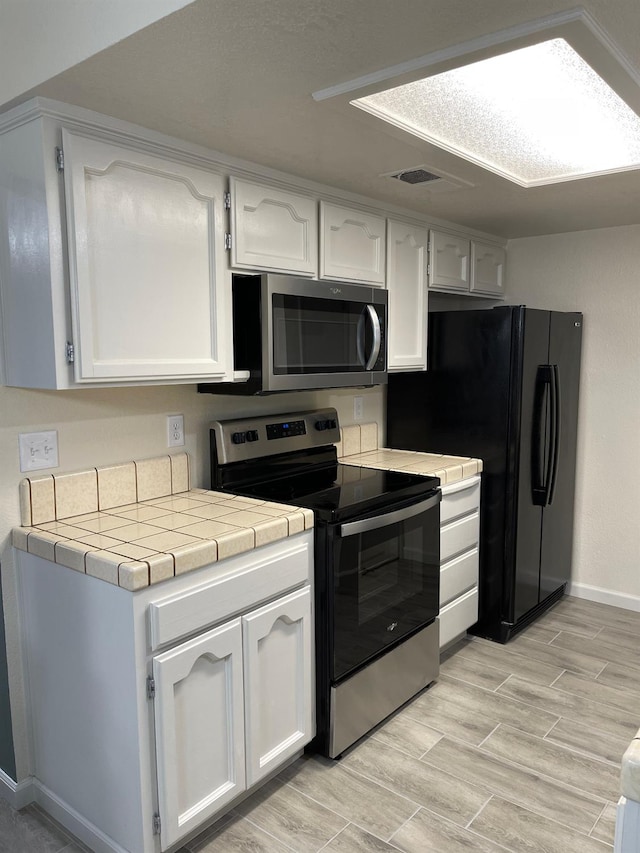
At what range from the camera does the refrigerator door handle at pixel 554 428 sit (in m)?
3.28

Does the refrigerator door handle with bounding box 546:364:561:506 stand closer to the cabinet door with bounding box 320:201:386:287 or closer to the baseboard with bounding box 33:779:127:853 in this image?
the cabinet door with bounding box 320:201:386:287

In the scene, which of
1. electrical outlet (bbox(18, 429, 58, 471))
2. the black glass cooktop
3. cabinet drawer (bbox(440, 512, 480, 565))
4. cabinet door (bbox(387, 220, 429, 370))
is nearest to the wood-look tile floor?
cabinet drawer (bbox(440, 512, 480, 565))

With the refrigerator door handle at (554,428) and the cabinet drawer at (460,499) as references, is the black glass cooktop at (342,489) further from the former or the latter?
the refrigerator door handle at (554,428)

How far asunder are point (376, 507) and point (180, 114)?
1428mm

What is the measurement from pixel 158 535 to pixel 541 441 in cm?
210

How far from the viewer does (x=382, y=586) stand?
2439mm

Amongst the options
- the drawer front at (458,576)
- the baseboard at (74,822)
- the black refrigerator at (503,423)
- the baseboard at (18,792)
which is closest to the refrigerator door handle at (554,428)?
the black refrigerator at (503,423)

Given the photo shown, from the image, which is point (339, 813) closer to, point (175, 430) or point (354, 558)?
point (354, 558)

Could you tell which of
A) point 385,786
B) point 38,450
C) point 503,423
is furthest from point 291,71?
point 385,786

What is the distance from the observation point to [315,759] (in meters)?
2.32

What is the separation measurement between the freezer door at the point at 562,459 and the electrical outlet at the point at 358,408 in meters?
0.98

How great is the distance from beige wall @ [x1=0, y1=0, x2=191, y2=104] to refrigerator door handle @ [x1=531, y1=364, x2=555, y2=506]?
96.6 inches

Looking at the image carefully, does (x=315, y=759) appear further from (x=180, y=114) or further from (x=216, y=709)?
(x=180, y=114)

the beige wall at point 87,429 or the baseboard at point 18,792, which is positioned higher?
the beige wall at point 87,429
